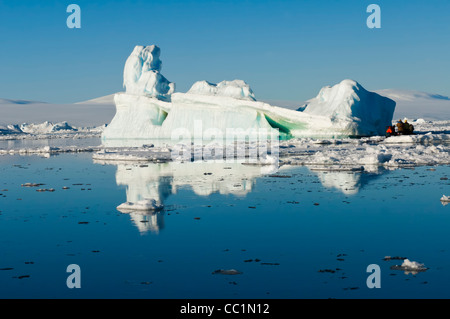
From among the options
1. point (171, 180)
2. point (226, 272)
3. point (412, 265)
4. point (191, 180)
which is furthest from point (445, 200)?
point (171, 180)

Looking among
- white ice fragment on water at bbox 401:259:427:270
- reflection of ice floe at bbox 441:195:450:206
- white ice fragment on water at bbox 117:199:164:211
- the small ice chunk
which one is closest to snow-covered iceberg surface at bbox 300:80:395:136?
reflection of ice floe at bbox 441:195:450:206

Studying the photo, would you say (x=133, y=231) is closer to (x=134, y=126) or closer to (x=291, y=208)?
(x=291, y=208)

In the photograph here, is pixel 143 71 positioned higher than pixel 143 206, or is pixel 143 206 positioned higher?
pixel 143 71

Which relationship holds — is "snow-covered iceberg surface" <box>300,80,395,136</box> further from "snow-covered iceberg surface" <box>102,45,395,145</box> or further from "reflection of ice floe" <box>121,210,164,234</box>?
"reflection of ice floe" <box>121,210,164,234</box>

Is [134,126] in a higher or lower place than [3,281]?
higher

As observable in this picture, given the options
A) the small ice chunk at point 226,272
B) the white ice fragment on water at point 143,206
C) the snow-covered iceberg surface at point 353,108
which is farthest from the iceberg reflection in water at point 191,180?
the snow-covered iceberg surface at point 353,108

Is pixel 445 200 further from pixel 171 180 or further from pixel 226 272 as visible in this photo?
pixel 171 180
